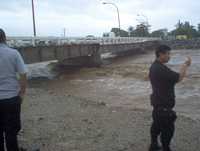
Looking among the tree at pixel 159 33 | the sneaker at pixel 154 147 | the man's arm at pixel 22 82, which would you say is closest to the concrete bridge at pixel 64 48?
the sneaker at pixel 154 147

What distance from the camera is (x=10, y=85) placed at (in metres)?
5.15

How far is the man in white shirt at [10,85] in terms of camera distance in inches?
201

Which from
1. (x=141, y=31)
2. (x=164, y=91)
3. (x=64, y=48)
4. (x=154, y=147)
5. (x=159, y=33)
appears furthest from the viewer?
(x=159, y=33)

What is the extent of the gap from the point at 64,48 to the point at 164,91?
29.3 metres

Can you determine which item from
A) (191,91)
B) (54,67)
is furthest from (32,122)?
(54,67)

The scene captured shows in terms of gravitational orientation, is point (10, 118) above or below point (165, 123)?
above

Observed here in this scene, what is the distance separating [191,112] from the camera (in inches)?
557

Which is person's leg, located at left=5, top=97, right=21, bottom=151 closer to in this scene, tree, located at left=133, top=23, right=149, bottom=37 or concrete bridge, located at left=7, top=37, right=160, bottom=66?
concrete bridge, located at left=7, top=37, right=160, bottom=66

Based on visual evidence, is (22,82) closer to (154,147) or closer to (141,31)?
(154,147)

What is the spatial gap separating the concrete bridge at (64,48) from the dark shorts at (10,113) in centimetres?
2105

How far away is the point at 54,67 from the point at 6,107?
36233 millimetres

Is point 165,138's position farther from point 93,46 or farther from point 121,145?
point 93,46

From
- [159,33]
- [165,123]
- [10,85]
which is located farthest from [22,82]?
[159,33]

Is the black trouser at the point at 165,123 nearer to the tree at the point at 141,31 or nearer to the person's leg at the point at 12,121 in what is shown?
the person's leg at the point at 12,121
